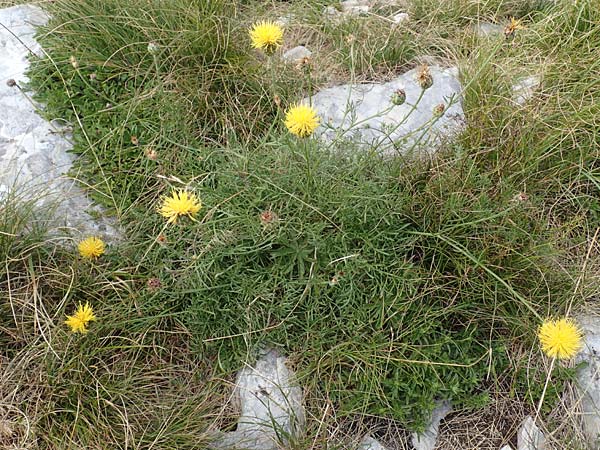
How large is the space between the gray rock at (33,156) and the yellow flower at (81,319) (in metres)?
0.40

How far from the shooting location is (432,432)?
2115 millimetres

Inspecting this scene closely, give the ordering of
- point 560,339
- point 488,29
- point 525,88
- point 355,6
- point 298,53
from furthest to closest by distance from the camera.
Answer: point 355,6 < point 488,29 < point 298,53 < point 525,88 < point 560,339

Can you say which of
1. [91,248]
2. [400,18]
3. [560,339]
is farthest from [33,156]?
[560,339]

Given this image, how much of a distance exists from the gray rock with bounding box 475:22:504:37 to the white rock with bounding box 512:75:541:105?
0.37 metres

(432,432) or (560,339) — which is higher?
(560,339)

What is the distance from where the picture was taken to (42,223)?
239 centimetres

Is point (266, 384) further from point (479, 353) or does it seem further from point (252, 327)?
point (479, 353)

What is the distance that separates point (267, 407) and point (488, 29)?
2.36m

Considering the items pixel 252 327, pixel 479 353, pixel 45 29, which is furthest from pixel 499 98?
pixel 45 29

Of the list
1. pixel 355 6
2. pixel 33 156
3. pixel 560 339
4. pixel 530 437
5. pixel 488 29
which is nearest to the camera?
pixel 560 339

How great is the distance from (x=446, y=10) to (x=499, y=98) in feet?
2.64

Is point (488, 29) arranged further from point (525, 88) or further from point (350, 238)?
point (350, 238)

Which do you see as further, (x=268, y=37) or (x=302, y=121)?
(x=268, y=37)

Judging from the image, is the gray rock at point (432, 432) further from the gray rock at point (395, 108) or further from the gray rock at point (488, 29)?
the gray rock at point (488, 29)
